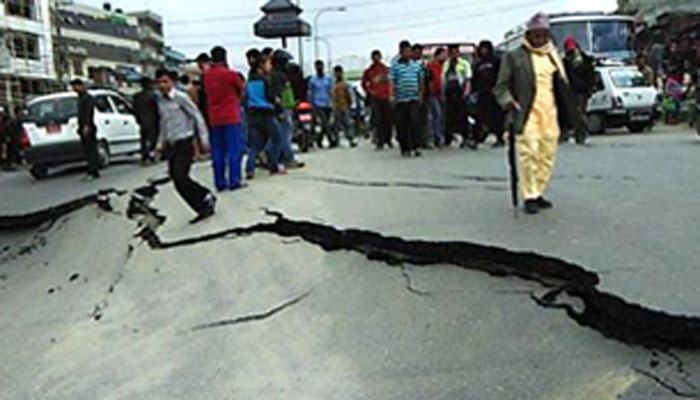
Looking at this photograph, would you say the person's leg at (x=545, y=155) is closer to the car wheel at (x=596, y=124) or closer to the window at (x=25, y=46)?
the car wheel at (x=596, y=124)

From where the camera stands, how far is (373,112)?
13227mm

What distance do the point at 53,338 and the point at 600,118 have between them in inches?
602

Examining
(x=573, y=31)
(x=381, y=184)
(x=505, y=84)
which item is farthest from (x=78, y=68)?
(x=505, y=84)

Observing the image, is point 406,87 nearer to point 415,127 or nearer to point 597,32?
point 415,127

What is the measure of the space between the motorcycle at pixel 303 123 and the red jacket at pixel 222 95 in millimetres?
5075

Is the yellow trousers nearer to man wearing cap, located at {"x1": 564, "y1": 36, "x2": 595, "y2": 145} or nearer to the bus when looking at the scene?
man wearing cap, located at {"x1": 564, "y1": 36, "x2": 595, "y2": 145}

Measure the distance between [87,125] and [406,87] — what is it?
5.18m

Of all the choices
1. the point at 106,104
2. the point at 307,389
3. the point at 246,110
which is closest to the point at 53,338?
the point at 307,389

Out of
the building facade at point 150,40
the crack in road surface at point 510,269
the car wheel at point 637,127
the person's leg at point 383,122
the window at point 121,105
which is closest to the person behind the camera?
the crack in road surface at point 510,269

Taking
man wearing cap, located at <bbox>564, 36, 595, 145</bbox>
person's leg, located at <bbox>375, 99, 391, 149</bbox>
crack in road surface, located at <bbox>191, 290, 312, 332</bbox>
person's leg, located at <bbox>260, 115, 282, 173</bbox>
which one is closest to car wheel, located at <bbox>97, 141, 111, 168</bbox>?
person's leg, located at <bbox>375, 99, 391, 149</bbox>

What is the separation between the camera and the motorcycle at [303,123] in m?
13.5

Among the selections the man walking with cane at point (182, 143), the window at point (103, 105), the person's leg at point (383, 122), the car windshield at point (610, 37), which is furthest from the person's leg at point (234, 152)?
the car windshield at point (610, 37)

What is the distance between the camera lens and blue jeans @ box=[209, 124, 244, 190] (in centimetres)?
845

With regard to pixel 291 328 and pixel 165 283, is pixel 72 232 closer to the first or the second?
pixel 165 283
